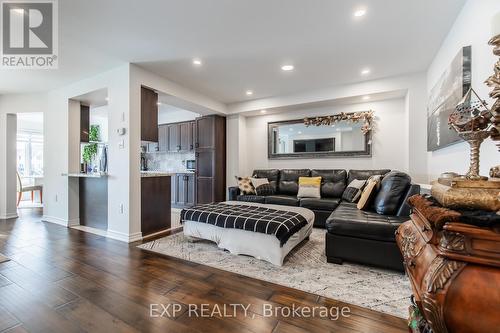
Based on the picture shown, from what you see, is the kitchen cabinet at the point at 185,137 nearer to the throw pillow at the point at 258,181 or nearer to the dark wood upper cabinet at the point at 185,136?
the dark wood upper cabinet at the point at 185,136

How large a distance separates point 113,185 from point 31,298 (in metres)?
1.85

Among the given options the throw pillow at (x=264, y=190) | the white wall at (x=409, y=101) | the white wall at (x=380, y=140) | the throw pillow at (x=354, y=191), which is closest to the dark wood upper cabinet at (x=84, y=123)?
the throw pillow at (x=264, y=190)

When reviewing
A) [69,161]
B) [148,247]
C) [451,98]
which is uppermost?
[451,98]

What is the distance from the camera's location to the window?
7.20 m

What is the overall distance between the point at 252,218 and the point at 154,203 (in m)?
1.95

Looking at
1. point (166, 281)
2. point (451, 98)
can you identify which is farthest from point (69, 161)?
point (451, 98)

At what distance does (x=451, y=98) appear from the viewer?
233cm

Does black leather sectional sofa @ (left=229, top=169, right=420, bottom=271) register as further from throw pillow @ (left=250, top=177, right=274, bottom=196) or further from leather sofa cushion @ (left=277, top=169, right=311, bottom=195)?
throw pillow @ (left=250, top=177, right=274, bottom=196)

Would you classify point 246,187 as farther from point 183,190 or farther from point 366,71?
point 366,71

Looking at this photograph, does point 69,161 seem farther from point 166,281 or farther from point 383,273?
point 383,273

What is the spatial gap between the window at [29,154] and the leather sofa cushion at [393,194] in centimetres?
978

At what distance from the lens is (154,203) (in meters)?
3.73

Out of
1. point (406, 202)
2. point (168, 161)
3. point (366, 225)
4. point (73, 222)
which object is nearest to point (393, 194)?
point (406, 202)

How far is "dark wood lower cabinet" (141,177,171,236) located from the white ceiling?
1.82 metres
